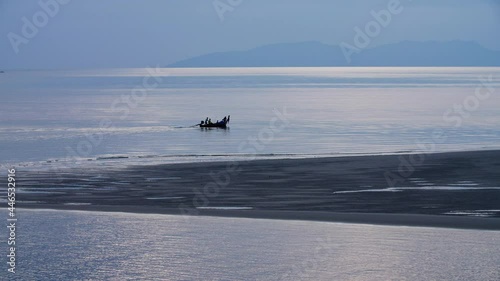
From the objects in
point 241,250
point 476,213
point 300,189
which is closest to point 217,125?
point 300,189

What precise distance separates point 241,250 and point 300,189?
9274mm

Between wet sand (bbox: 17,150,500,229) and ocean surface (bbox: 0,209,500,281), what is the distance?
1.54m

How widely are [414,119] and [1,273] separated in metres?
59.6

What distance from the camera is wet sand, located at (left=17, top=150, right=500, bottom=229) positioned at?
21.6 m

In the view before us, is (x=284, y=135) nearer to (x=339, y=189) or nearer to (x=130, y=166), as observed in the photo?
(x=130, y=166)

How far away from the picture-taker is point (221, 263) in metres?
16.0

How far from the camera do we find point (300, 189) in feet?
85.8

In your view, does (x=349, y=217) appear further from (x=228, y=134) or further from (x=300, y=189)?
(x=228, y=134)

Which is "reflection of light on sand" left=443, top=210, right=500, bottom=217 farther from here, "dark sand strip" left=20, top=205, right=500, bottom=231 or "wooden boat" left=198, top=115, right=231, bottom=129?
"wooden boat" left=198, top=115, right=231, bottom=129

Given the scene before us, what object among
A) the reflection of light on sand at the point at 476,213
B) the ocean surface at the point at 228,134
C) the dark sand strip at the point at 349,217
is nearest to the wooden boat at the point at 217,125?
the ocean surface at the point at 228,134

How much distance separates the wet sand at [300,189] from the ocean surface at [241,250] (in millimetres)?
1536

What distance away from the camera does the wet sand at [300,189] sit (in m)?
21.6

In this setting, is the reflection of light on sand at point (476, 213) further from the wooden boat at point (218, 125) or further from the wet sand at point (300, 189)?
the wooden boat at point (218, 125)

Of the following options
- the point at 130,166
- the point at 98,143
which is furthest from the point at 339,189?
the point at 98,143
